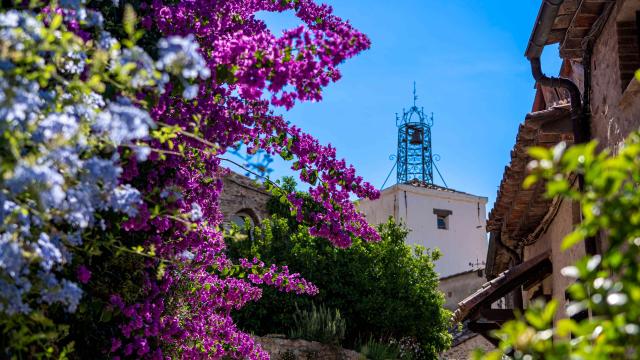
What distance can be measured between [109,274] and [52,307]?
70cm

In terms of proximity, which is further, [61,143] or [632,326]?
[61,143]

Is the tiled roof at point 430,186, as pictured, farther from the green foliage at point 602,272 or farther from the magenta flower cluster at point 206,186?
the green foliage at point 602,272

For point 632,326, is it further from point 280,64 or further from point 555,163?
point 280,64

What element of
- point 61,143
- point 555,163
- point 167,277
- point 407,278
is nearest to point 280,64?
point 61,143

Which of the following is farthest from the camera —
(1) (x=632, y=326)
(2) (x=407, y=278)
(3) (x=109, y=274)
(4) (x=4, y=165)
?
(2) (x=407, y=278)

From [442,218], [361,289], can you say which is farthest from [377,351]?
[442,218]

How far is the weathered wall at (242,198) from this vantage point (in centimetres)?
2405

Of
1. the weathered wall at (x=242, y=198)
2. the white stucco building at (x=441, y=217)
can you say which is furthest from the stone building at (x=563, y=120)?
the white stucco building at (x=441, y=217)

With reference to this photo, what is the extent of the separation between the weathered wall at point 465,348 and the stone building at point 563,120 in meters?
10.2

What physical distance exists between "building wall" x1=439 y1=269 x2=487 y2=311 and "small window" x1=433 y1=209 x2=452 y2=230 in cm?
538

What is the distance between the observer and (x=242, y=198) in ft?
79.5

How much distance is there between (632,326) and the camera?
2.28 m

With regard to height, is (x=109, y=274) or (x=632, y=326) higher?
(x=109, y=274)

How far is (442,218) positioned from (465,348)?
1127 cm
